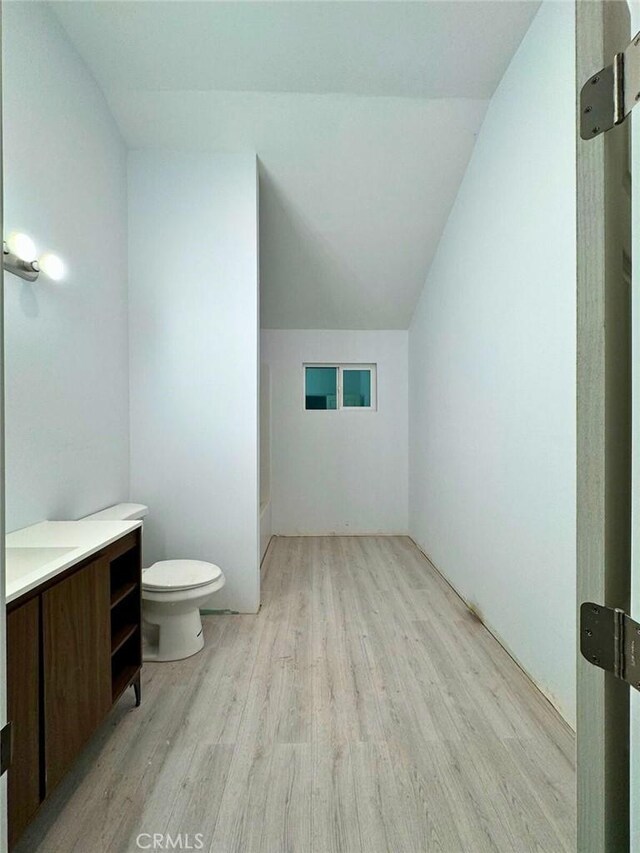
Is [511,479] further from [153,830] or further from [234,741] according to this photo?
[153,830]

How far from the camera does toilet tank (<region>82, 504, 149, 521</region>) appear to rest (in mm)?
2383

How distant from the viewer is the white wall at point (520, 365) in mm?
1859

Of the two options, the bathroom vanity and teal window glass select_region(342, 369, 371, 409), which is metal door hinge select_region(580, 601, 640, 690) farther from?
teal window glass select_region(342, 369, 371, 409)

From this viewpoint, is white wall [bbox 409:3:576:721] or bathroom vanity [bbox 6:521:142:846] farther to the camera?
white wall [bbox 409:3:576:721]

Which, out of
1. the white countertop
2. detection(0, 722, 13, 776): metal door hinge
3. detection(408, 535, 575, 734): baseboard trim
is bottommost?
detection(408, 535, 575, 734): baseboard trim

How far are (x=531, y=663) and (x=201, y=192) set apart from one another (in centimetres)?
322

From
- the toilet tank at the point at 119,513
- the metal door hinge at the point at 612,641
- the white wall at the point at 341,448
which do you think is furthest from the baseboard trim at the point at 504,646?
the toilet tank at the point at 119,513

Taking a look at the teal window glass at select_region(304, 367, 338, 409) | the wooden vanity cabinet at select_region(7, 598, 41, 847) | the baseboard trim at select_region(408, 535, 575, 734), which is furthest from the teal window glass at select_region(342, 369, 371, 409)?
the wooden vanity cabinet at select_region(7, 598, 41, 847)

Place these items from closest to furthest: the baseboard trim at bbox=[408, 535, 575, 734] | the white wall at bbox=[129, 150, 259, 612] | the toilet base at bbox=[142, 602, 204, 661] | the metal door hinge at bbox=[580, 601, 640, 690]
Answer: the metal door hinge at bbox=[580, 601, 640, 690]
the baseboard trim at bbox=[408, 535, 575, 734]
the toilet base at bbox=[142, 602, 204, 661]
the white wall at bbox=[129, 150, 259, 612]

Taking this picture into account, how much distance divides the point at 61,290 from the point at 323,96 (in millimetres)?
1870

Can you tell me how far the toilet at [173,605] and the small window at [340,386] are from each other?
2717mm

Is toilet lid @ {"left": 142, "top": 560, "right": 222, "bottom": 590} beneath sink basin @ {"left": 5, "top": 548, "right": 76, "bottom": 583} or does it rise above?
beneath

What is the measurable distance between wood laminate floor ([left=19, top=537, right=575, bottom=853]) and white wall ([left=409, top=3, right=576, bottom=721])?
328 mm

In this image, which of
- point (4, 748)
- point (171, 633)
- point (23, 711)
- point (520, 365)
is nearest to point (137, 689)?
point (171, 633)
